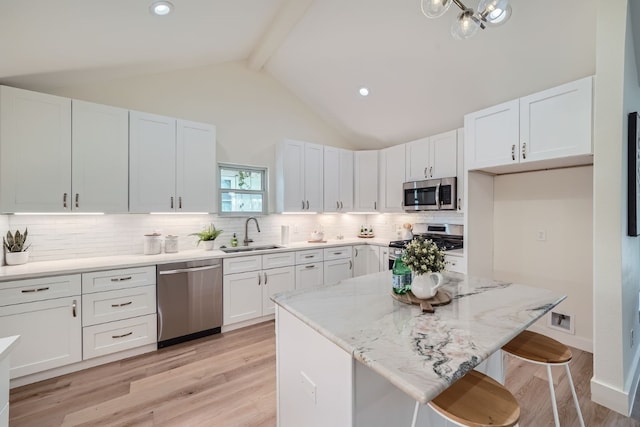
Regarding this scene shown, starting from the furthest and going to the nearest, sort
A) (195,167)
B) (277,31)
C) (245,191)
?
1. (245,191)
2. (195,167)
3. (277,31)

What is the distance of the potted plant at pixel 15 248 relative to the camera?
2354mm

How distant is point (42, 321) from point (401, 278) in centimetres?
281

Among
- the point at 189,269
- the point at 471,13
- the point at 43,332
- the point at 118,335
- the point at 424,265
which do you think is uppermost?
the point at 471,13

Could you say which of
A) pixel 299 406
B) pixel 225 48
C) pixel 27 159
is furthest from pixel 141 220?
pixel 299 406

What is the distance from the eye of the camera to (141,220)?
10.1 feet

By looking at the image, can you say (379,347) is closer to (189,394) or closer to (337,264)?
(189,394)

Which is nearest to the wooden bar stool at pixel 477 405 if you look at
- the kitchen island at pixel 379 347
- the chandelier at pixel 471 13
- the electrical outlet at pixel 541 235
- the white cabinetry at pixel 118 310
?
the kitchen island at pixel 379 347

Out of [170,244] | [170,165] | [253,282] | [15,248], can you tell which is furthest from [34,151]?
[253,282]

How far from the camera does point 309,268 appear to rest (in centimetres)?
373

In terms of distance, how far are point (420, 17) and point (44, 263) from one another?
4111 millimetres

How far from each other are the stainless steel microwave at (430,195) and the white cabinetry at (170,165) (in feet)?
8.58

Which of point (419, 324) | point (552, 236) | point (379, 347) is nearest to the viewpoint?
point (379, 347)

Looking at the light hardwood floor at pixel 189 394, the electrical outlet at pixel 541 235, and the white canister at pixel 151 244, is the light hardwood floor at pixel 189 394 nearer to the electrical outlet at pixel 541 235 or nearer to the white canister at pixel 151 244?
the white canister at pixel 151 244

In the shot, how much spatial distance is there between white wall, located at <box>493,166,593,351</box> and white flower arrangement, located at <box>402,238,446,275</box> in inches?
92.1
